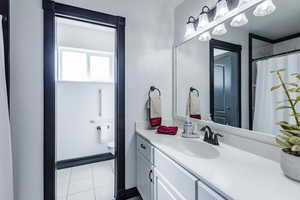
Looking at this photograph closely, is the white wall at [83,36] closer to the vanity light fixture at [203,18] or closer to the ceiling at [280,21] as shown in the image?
the vanity light fixture at [203,18]

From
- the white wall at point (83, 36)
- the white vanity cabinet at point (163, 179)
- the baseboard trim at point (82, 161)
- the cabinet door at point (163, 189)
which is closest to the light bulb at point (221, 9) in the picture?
the white vanity cabinet at point (163, 179)

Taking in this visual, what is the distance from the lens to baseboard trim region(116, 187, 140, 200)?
166 cm

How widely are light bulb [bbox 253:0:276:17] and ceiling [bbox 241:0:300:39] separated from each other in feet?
0.07

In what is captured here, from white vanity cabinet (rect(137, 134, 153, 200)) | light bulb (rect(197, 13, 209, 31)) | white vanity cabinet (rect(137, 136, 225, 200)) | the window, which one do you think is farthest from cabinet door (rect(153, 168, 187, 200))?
the window

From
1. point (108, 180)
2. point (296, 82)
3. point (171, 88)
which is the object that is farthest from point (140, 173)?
point (296, 82)

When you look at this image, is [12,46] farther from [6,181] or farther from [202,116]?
[202,116]

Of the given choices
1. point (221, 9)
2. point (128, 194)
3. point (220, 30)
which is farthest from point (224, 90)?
point (128, 194)

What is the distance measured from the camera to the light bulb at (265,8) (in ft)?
3.06

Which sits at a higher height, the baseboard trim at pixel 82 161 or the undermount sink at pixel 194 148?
the undermount sink at pixel 194 148

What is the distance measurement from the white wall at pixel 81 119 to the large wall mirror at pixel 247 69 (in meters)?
1.74

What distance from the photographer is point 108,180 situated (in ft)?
6.81

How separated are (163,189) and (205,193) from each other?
48cm

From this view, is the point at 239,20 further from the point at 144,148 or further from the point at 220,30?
the point at 144,148

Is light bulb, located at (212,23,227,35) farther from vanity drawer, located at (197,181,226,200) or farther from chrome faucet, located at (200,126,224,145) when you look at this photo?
vanity drawer, located at (197,181,226,200)
